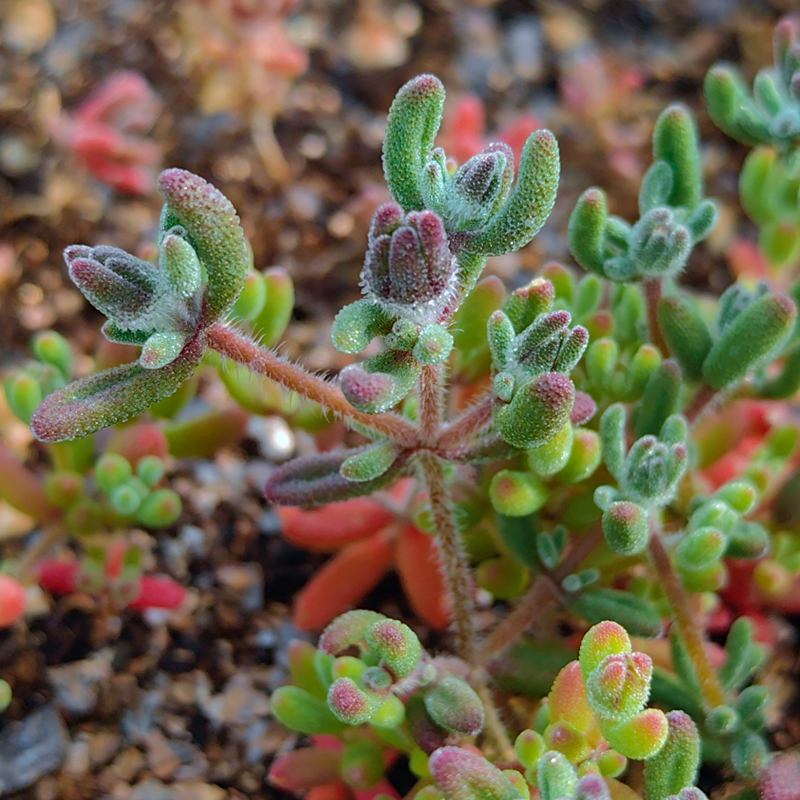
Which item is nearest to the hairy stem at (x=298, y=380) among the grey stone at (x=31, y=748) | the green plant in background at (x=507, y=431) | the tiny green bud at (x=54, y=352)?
the green plant in background at (x=507, y=431)

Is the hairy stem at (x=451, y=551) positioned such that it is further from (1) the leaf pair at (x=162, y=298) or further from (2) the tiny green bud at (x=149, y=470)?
(2) the tiny green bud at (x=149, y=470)

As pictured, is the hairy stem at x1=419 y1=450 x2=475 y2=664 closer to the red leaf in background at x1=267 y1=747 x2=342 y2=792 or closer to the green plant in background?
the green plant in background

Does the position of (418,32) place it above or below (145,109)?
above

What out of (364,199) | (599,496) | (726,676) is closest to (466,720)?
(599,496)

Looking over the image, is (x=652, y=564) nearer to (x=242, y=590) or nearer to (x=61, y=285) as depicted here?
(x=242, y=590)

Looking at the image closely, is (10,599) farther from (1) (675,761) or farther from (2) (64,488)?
(1) (675,761)

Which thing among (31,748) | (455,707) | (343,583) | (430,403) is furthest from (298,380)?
(31,748)

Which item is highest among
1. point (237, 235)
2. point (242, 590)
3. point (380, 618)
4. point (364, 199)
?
point (237, 235)
